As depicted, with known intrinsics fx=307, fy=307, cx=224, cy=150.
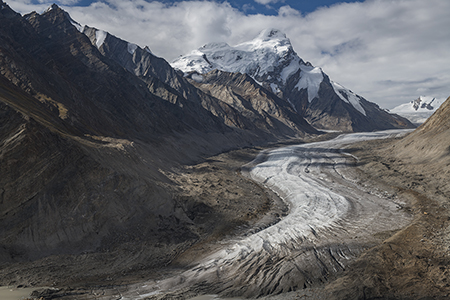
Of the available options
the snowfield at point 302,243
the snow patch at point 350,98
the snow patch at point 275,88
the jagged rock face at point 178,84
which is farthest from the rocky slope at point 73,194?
the snow patch at point 350,98

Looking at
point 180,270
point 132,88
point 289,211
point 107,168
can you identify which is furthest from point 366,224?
point 132,88

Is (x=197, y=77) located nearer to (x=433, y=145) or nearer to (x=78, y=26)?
(x=78, y=26)

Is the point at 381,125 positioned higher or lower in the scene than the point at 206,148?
lower

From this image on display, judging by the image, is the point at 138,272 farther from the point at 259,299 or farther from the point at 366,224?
the point at 366,224

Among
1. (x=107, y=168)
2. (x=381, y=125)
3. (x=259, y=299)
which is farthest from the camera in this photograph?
(x=381, y=125)

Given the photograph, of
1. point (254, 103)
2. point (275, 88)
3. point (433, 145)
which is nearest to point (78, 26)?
point (254, 103)

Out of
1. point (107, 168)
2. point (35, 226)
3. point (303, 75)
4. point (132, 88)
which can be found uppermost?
point (303, 75)
